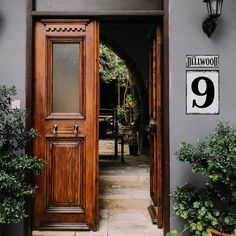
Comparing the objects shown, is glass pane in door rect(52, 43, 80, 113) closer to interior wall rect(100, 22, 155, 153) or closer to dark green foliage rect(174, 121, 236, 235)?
dark green foliage rect(174, 121, 236, 235)

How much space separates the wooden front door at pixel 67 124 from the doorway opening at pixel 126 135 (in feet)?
Result: 1.56

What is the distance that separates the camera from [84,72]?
13.6ft

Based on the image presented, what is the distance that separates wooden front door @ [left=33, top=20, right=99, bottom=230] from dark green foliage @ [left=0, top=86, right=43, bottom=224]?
1.80 feet

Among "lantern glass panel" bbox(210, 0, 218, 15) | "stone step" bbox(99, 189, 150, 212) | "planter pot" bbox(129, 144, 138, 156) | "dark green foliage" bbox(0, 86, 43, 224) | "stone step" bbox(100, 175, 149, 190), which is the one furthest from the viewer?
"planter pot" bbox(129, 144, 138, 156)

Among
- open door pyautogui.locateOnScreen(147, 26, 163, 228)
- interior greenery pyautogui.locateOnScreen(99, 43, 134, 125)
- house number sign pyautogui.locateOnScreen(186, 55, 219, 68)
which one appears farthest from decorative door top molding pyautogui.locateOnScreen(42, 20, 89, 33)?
interior greenery pyautogui.locateOnScreen(99, 43, 134, 125)

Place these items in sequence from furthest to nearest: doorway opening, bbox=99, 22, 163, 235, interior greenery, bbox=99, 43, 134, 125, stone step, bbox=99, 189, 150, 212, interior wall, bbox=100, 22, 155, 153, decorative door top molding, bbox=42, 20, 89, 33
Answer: interior greenery, bbox=99, 43, 134, 125 → interior wall, bbox=100, 22, 155, 153 → stone step, bbox=99, 189, 150, 212 → doorway opening, bbox=99, 22, 163, 235 → decorative door top molding, bbox=42, 20, 89, 33

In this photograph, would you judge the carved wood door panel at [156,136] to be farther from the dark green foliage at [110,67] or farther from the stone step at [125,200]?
the dark green foliage at [110,67]

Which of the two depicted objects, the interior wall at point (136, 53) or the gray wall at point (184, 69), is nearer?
the gray wall at point (184, 69)

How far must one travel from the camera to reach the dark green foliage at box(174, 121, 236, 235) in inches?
128

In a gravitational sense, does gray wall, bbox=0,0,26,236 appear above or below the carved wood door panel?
above

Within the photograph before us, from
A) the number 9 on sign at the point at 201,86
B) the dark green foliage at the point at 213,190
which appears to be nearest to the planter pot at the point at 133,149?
the number 9 on sign at the point at 201,86

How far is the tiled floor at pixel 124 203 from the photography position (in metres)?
4.16

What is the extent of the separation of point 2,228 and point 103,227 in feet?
3.55

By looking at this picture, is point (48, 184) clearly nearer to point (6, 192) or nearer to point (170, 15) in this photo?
point (6, 192)
